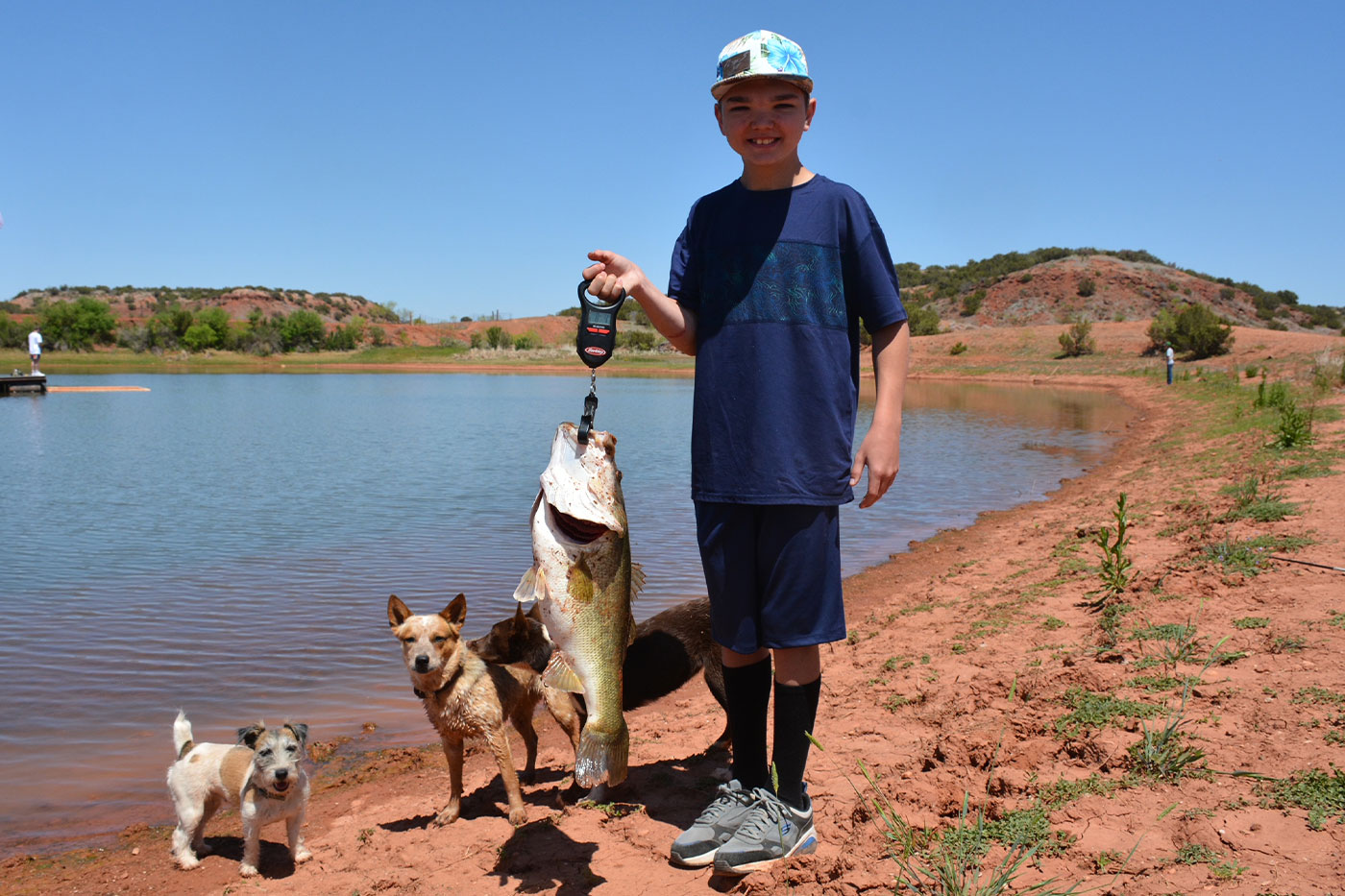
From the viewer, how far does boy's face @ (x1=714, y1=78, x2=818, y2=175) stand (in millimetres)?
3090

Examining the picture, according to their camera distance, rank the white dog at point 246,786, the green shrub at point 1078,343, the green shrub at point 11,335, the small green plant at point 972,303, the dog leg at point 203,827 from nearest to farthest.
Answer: the white dog at point 246,786
the dog leg at point 203,827
the green shrub at point 1078,343
the green shrub at point 11,335
the small green plant at point 972,303

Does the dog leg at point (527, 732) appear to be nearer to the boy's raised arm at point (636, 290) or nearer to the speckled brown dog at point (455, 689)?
the speckled brown dog at point (455, 689)

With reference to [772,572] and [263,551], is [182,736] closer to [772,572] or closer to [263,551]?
[772,572]

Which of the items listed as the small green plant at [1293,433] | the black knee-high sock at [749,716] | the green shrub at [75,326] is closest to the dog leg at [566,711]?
the black knee-high sock at [749,716]

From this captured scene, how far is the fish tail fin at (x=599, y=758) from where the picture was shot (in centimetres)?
290

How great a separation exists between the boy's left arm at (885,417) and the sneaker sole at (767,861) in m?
1.31

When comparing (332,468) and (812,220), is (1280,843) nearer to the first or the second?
(812,220)

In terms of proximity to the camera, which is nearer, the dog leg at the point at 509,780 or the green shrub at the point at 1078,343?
the dog leg at the point at 509,780

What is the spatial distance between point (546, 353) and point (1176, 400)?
6398cm

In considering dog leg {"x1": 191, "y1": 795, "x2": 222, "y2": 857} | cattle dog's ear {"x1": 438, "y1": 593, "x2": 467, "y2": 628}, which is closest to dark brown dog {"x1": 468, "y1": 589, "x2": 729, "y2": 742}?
cattle dog's ear {"x1": 438, "y1": 593, "x2": 467, "y2": 628}

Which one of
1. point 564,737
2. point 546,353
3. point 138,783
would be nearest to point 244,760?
point 138,783

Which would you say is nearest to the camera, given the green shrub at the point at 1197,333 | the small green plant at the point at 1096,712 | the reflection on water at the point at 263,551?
the small green plant at the point at 1096,712

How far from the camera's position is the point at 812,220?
10.5ft

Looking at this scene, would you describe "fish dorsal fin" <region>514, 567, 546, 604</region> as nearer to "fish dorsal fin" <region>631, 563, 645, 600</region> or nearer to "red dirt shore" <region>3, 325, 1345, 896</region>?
"fish dorsal fin" <region>631, 563, 645, 600</region>
